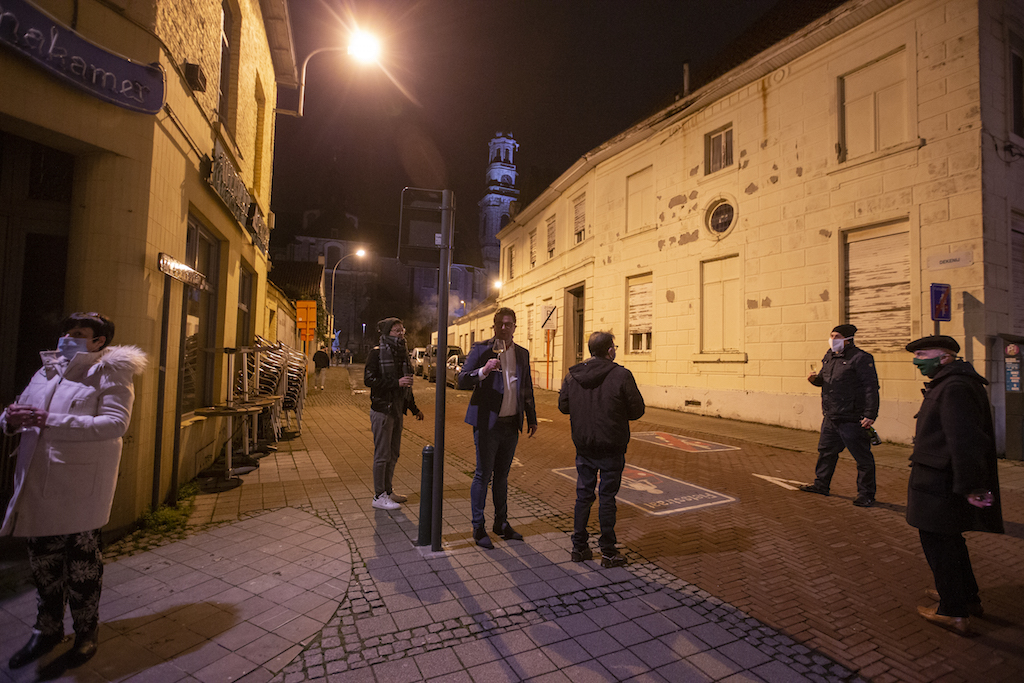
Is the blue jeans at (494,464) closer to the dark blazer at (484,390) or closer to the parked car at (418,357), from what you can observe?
the dark blazer at (484,390)

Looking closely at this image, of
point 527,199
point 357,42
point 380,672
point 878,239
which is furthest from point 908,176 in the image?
point 527,199

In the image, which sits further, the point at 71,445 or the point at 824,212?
the point at 824,212

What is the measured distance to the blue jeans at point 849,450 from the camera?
551 centimetres

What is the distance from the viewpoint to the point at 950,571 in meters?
3.03

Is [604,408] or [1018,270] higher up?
[1018,270]

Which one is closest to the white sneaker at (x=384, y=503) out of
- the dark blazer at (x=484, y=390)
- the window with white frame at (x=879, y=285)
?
the dark blazer at (x=484, y=390)

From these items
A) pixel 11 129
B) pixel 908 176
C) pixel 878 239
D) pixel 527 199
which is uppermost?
pixel 527 199

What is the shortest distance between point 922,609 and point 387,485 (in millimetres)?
4485

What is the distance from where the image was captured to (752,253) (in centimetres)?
1180

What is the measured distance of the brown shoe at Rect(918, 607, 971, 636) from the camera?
293 centimetres

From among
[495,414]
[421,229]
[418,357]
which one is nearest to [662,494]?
[495,414]

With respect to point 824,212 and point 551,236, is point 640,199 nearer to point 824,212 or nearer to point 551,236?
point 824,212

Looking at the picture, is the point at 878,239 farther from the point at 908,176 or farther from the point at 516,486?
the point at 516,486

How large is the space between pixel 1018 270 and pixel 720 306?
5396mm
